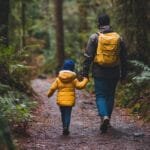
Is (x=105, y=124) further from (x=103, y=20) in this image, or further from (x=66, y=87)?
(x=103, y=20)

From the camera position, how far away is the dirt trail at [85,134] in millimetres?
9438

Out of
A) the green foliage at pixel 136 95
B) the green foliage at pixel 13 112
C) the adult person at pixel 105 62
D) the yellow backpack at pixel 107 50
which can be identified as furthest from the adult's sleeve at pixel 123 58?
the green foliage at pixel 13 112

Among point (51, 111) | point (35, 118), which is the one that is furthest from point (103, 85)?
point (51, 111)

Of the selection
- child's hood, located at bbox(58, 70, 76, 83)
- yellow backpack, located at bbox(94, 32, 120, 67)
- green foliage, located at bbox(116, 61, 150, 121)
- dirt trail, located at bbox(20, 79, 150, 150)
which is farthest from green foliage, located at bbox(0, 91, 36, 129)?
green foliage, located at bbox(116, 61, 150, 121)

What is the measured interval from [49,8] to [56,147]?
33.7 metres

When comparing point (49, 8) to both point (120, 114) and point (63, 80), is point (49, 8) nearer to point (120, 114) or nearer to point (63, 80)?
point (120, 114)

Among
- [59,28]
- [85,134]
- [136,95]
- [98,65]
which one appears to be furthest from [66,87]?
[59,28]

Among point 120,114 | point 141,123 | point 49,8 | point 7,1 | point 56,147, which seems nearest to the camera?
point 56,147

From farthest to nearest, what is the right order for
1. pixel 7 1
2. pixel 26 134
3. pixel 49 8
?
pixel 49 8
pixel 7 1
pixel 26 134

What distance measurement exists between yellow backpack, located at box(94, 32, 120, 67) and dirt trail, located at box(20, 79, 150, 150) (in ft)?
4.69

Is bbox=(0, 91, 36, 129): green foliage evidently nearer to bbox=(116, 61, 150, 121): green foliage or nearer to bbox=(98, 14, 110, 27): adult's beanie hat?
bbox=(98, 14, 110, 27): adult's beanie hat

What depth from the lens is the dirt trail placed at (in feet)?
31.0

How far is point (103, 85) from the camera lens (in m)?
10.7

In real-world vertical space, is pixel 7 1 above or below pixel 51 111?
above
